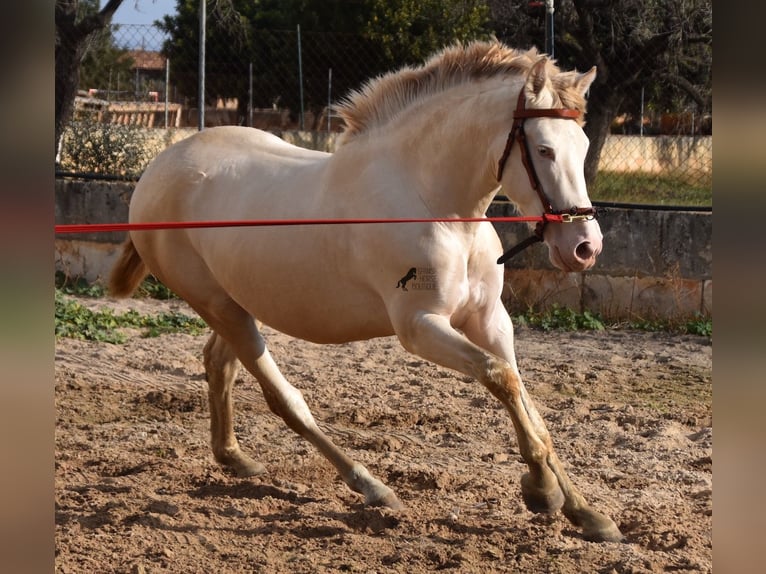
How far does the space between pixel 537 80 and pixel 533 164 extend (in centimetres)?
33

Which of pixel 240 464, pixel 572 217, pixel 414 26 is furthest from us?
pixel 414 26

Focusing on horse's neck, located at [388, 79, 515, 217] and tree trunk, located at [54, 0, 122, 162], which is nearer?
horse's neck, located at [388, 79, 515, 217]

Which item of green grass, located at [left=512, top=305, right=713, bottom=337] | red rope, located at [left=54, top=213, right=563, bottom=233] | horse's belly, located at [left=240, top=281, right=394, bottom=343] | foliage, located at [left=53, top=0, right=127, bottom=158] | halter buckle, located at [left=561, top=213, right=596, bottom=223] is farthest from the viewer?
foliage, located at [left=53, top=0, right=127, bottom=158]

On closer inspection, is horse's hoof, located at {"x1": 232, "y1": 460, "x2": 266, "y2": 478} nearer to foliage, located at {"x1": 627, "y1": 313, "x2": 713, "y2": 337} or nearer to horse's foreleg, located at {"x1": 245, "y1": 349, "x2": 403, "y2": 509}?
horse's foreleg, located at {"x1": 245, "y1": 349, "x2": 403, "y2": 509}

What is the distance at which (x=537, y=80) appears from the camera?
3.61m

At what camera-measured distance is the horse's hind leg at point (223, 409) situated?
15.4 ft

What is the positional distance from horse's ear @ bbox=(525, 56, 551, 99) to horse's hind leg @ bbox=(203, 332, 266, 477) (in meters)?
2.08

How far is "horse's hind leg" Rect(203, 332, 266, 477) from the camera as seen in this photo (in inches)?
185

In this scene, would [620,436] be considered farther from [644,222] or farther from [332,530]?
[644,222]

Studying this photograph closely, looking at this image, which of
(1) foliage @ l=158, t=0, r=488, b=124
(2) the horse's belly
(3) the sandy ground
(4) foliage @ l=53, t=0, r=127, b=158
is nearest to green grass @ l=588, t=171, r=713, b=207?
(3) the sandy ground

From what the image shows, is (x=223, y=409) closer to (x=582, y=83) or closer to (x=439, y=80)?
(x=439, y=80)

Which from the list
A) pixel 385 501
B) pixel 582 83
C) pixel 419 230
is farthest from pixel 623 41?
pixel 385 501

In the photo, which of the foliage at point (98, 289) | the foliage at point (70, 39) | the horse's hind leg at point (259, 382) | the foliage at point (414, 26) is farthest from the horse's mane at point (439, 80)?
the foliage at point (414, 26)

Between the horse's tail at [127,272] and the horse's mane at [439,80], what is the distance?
166cm
